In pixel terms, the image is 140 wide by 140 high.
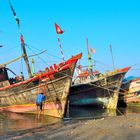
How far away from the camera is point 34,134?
12773 mm

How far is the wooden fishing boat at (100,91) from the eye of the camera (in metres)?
25.8

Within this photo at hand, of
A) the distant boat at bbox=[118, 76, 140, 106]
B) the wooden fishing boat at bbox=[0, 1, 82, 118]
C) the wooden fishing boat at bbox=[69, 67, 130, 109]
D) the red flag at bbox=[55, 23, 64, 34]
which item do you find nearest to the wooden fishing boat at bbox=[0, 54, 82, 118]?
the wooden fishing boat at bbox=[0, 1, 82, 118]

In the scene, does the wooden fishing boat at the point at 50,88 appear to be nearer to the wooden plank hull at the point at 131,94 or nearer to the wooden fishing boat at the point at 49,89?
the wooden fishing boat at the point at 49,89

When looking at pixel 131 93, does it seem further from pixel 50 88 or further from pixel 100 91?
pixel 50 88

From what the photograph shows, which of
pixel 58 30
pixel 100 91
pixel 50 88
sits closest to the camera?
pixel 50 88

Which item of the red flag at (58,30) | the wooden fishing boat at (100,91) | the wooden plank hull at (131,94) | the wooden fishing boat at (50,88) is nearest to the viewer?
the wooden fishing boat at (50,88)

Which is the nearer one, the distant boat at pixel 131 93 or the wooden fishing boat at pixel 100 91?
the wooden fishing boat at pixel 100 91

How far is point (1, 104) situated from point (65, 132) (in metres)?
15.0

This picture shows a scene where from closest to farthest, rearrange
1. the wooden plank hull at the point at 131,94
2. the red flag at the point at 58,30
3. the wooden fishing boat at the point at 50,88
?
the wooden fishing boat at the point at 50,88 < the red flag at the point at 58,30 < the wooden plank hull at the point at 131,94

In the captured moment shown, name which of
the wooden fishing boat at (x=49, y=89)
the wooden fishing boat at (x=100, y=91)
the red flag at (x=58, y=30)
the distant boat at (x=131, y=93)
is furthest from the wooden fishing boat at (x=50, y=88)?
the distant boat at (x=131, y=93)

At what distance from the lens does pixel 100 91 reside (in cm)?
2688

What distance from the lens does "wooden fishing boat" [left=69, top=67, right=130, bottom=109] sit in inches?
1016

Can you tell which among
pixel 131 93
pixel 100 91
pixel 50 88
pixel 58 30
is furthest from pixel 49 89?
pixel 131 93

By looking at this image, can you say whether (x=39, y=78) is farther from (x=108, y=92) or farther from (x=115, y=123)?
(x=115, y=123)
